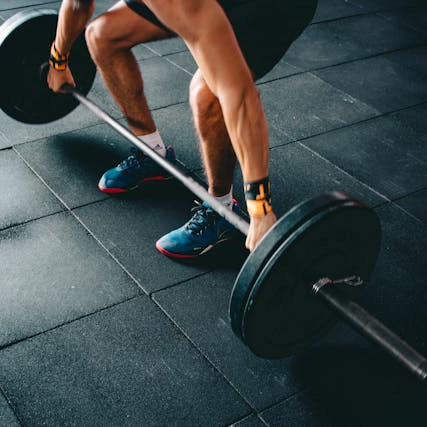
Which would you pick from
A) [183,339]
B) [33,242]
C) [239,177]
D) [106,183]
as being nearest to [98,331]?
[183,339]

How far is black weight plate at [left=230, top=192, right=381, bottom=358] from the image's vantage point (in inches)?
49.8

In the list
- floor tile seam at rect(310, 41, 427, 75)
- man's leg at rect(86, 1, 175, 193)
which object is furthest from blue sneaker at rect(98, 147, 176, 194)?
floor tile seam at rect(310, 41, 427, 75)

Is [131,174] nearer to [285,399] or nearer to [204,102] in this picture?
[204,102]

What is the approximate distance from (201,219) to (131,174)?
37cm

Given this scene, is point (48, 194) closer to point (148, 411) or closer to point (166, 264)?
point (166, 264)

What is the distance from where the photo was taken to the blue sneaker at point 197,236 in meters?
1.90

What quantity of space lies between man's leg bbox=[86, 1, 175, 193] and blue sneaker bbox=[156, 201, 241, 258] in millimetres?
318

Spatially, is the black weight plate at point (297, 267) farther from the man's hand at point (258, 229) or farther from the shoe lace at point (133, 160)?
the shoe lace at point (133, 160)

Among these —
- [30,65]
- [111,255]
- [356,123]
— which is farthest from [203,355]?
[356,123]

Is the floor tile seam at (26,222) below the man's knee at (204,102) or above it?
below

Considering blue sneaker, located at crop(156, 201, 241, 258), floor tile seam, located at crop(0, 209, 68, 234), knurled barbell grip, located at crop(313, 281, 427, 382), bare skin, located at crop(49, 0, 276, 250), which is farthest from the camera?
floor tile seam, located at crop(0, 209, 68, 234)

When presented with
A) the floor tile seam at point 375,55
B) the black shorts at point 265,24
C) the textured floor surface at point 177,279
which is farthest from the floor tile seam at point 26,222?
the floor tile seam at point 375,55

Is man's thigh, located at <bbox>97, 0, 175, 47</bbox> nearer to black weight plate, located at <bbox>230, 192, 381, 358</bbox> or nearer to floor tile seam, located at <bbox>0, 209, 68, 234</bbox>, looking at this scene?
floor tile seam, located at <bbox>0, 209, 68, 234</bbox>

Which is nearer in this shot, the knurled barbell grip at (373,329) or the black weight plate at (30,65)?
the knurled barbell grip at (373,329)
